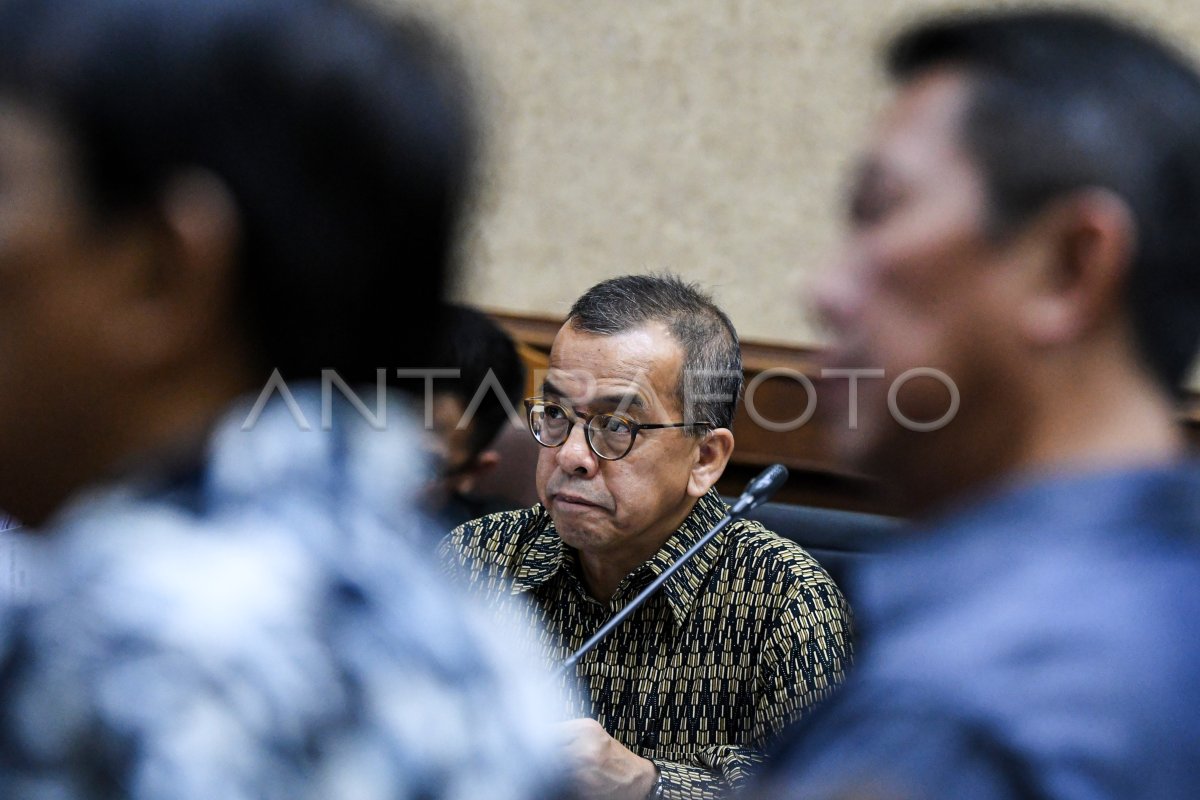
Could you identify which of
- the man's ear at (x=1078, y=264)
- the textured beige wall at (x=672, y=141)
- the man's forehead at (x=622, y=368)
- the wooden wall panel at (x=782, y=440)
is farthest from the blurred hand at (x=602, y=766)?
the textured beige wall at (x=672, y=141)

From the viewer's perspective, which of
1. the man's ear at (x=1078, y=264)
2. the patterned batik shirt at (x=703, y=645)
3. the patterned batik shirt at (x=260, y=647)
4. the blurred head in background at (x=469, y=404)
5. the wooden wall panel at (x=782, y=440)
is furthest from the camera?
the wooden wall panel at (x=782, y=440)

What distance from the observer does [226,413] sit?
0.70 m

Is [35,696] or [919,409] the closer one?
[35,696]

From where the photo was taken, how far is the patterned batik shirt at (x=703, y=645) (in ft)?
6.33

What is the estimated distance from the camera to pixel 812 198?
11.8 ft

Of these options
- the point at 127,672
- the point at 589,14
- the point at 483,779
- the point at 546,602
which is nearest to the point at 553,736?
the point at 483,779

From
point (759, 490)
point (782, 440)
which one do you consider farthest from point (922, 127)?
point (782, 440)

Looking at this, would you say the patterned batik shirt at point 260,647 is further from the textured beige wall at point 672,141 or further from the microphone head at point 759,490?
the textured beige wall at point 672,141

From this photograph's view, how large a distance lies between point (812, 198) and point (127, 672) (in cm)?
320

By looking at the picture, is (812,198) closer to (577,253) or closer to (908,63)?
(577,253)

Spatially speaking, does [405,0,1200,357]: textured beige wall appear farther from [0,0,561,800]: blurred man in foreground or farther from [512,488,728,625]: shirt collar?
[0,0,561,800]: blurred man in foreground

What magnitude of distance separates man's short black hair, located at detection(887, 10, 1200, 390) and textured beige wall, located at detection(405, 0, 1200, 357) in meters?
2.70

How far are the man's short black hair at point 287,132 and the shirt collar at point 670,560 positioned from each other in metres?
1.35

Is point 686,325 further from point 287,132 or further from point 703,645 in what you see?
point 287,132
